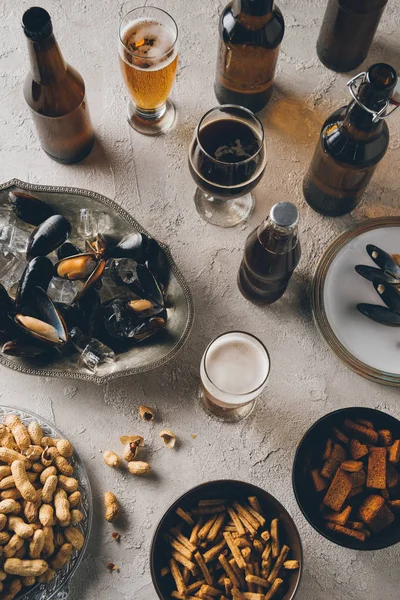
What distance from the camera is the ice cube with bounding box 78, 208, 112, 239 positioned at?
4.57 feet

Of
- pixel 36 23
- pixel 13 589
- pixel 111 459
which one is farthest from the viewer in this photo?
pixel 111 459

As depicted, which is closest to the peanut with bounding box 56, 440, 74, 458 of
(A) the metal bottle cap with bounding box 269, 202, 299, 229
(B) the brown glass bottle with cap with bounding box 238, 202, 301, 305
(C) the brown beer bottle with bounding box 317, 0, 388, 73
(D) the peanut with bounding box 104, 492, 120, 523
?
(D) the peanut with bounding box 104, 492, 120, 523

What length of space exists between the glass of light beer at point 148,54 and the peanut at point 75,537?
0.82 m

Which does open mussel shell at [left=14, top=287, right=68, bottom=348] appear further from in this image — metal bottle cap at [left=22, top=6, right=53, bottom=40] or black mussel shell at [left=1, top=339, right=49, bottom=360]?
metal bottle cap at [left=22, top=6, right=53, bottom=40]

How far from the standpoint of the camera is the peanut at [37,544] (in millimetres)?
1285

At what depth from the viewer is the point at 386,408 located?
56.8 inches

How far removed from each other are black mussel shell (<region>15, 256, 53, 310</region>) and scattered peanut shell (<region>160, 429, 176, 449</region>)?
35cm

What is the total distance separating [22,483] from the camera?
1.31 meters

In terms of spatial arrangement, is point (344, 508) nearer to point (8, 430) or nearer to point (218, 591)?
point (218, 591)

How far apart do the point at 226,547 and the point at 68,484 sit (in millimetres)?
302

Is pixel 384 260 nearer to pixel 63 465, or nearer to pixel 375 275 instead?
pixel 375 275

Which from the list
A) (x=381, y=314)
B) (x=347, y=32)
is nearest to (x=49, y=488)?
(x=381, y=314)

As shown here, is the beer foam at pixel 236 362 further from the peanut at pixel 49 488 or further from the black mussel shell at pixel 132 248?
the peanut at pixel 49 488

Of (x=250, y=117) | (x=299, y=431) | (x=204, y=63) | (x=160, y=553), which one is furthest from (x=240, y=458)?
(x=204, y=63)
